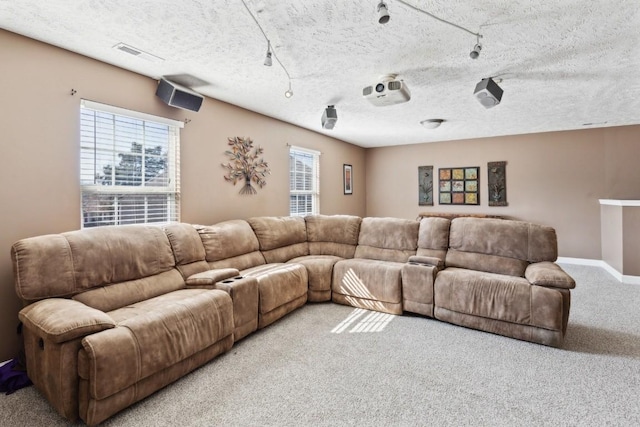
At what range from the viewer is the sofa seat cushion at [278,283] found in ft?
10.0

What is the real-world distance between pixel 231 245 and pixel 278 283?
2.29 ft

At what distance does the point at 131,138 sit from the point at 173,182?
59 cm

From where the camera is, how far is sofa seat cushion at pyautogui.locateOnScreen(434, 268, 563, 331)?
269cm

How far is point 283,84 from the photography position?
3459 millimetres

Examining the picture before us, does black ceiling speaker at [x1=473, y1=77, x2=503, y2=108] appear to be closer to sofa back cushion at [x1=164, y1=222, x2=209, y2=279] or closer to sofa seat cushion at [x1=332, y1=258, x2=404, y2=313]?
sofa seat cushion at [x1=332, y1=258, x2=404, y2=313]

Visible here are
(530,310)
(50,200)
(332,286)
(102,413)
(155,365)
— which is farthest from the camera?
(332,286)

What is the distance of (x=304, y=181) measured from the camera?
5742mm

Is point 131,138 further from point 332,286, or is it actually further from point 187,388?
point 332,286

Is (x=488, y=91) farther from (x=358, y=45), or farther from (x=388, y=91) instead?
(x=358, y=45)

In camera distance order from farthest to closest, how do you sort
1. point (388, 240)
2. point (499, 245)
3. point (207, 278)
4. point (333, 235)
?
point (333, 235) → point (388, 240) → point (499, 245) → point (207, 278)

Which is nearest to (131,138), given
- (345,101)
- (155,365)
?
(155,365)

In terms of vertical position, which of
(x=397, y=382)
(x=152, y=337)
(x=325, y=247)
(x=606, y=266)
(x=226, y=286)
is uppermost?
(x=325, y=247)

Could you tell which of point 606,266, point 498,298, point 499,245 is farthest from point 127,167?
point 606,266

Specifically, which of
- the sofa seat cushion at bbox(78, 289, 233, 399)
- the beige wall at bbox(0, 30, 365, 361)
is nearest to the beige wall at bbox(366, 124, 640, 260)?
the beige wall at bbox(0, 30, 365, 361)
